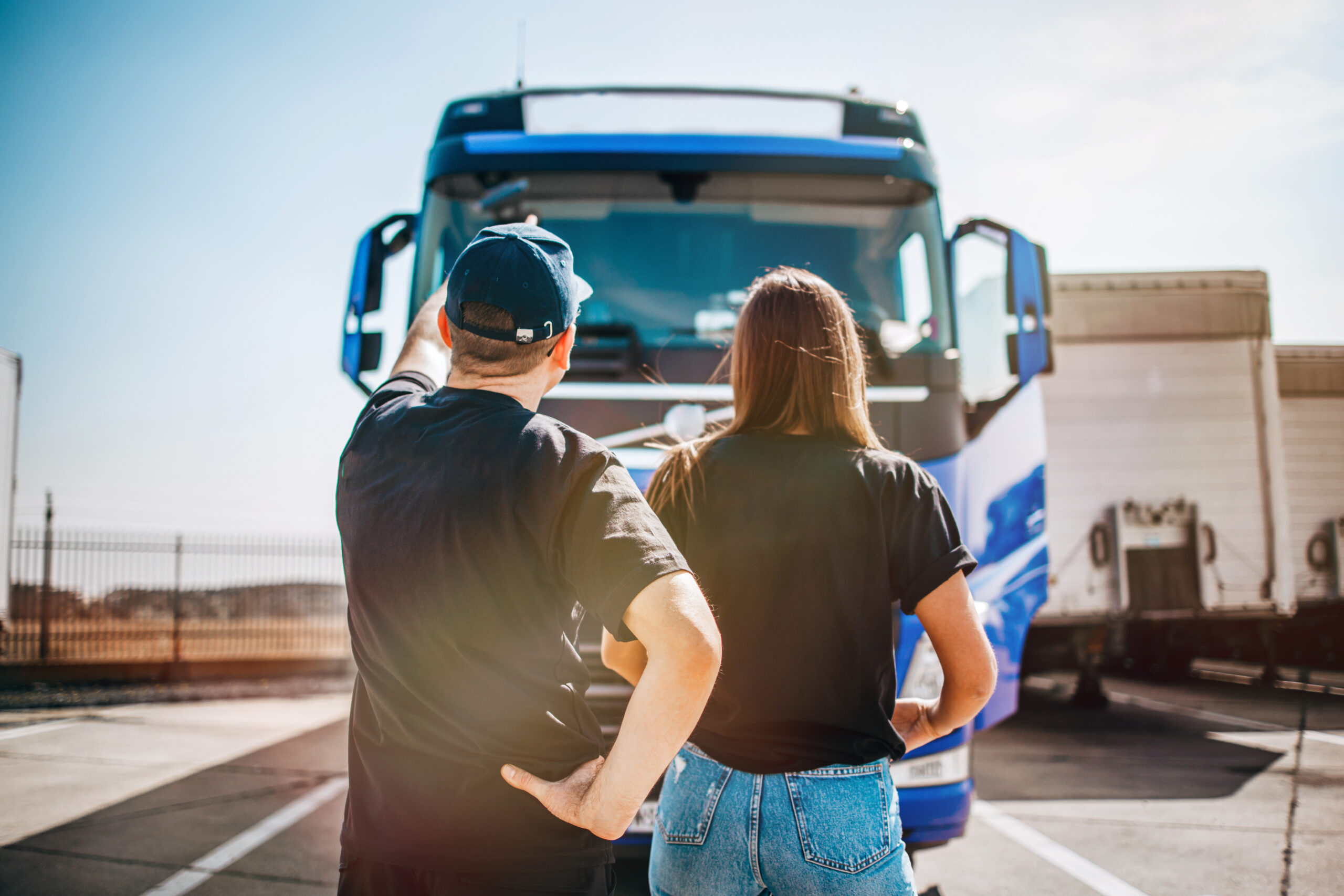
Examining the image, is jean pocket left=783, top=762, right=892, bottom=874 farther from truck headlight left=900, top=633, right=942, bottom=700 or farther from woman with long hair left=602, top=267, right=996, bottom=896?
truck headlight left=900, top=633, right=942, bottom=700

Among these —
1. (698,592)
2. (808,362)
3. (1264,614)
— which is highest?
(808,362)

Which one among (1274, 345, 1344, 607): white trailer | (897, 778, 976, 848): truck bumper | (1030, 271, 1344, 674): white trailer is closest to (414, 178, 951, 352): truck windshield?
(897, 778, 976, 848): truck bumper

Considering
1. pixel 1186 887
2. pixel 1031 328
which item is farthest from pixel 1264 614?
pixel 1031 328

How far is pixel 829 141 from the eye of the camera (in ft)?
11.8

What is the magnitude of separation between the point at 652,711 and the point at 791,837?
426 millimetres

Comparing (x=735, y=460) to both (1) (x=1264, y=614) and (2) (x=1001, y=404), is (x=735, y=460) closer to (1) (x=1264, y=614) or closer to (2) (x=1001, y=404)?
(2) (x=1001, y=404)

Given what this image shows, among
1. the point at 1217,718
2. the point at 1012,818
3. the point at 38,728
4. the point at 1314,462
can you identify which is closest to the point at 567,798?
the point at 1012,818

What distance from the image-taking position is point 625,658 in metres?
1.62

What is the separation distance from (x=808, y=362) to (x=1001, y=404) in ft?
7.20

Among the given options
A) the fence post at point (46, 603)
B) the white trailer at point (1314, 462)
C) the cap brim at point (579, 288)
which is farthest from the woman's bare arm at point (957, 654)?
the fence post at point (46, 603)

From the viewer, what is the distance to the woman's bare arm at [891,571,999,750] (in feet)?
4.75

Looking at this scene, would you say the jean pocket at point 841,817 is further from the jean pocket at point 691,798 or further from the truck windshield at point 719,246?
the truck windshield at point 719,246

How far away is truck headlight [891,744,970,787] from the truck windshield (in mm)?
1730

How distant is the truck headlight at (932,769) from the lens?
279 cm
